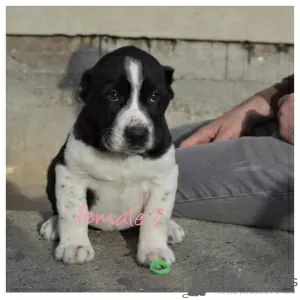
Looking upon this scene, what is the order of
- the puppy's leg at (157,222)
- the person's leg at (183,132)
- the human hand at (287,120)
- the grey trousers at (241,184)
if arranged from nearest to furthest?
the puppy's leg at (157,222) < the grey trousers at (241,184) < the human hand at (287,120) < the person's leg at (183,132)

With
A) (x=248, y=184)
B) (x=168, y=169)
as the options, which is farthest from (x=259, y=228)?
(x=168, y=169)

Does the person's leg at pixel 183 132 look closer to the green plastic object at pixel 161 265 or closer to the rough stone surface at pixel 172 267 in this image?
the rough stone surface at pixel 172 267

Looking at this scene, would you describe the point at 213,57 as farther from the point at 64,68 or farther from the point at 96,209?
the point at 96,209

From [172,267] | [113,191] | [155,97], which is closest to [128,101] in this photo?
[155,97]

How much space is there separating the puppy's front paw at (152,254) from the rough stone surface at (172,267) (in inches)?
2.0

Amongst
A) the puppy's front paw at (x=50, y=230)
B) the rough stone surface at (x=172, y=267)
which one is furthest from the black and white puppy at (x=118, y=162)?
the puppy's front paw at (x=50, y=230)

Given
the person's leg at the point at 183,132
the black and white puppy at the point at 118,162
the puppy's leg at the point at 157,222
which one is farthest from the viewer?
the person's leg at the point at 183,132

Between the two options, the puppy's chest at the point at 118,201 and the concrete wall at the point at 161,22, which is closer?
→ the puppy's chest at the point at 118,201

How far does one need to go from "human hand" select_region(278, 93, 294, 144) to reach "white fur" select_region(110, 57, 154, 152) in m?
1.58

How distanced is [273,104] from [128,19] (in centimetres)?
195

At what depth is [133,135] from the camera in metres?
2.61

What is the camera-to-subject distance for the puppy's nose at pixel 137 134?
2.61m

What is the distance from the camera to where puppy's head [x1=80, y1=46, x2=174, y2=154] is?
264 centimetres

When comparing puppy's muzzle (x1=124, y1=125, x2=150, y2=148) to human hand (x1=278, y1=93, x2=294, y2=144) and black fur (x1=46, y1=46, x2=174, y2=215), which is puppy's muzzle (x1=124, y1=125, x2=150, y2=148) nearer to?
black fur (x1=46, y1=46, x2=174, y2=215)
